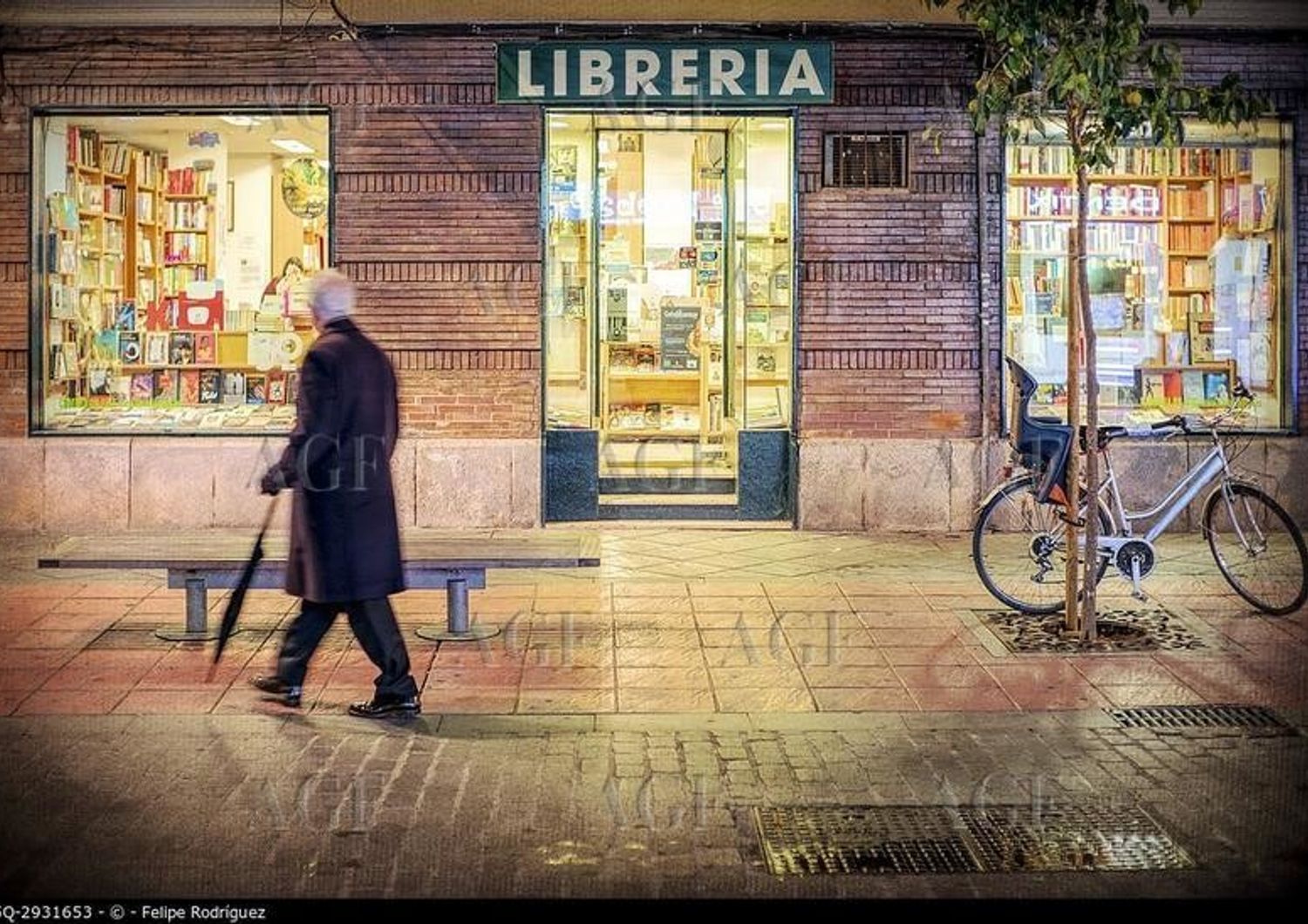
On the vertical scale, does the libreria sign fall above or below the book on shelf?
above

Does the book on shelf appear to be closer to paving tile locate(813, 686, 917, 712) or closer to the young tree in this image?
the young tree

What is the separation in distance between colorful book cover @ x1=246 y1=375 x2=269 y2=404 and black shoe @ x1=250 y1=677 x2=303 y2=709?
220 inches

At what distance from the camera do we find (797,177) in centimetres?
1269

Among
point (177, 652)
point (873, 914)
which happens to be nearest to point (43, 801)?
point (177, 652)

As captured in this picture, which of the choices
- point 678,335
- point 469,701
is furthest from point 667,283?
point 469,701

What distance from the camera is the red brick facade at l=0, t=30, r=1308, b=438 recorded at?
41.2 feet

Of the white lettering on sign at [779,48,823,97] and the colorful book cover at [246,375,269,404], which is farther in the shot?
the colorful book cover at [246,375,269,404]

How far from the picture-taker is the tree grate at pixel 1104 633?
876 centimetres

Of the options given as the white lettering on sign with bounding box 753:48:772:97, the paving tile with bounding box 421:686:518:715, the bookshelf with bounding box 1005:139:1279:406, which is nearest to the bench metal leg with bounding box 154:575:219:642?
the paving tile with bounding box 421:686:518:715

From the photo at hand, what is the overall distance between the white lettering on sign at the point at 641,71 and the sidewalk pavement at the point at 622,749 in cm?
416

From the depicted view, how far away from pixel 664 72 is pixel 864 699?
630cm

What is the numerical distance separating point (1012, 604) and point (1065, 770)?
318 centimetres

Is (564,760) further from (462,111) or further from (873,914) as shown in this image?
(462,111)

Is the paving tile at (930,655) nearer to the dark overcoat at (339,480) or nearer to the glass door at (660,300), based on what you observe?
the dark overcoat at (339,480)
